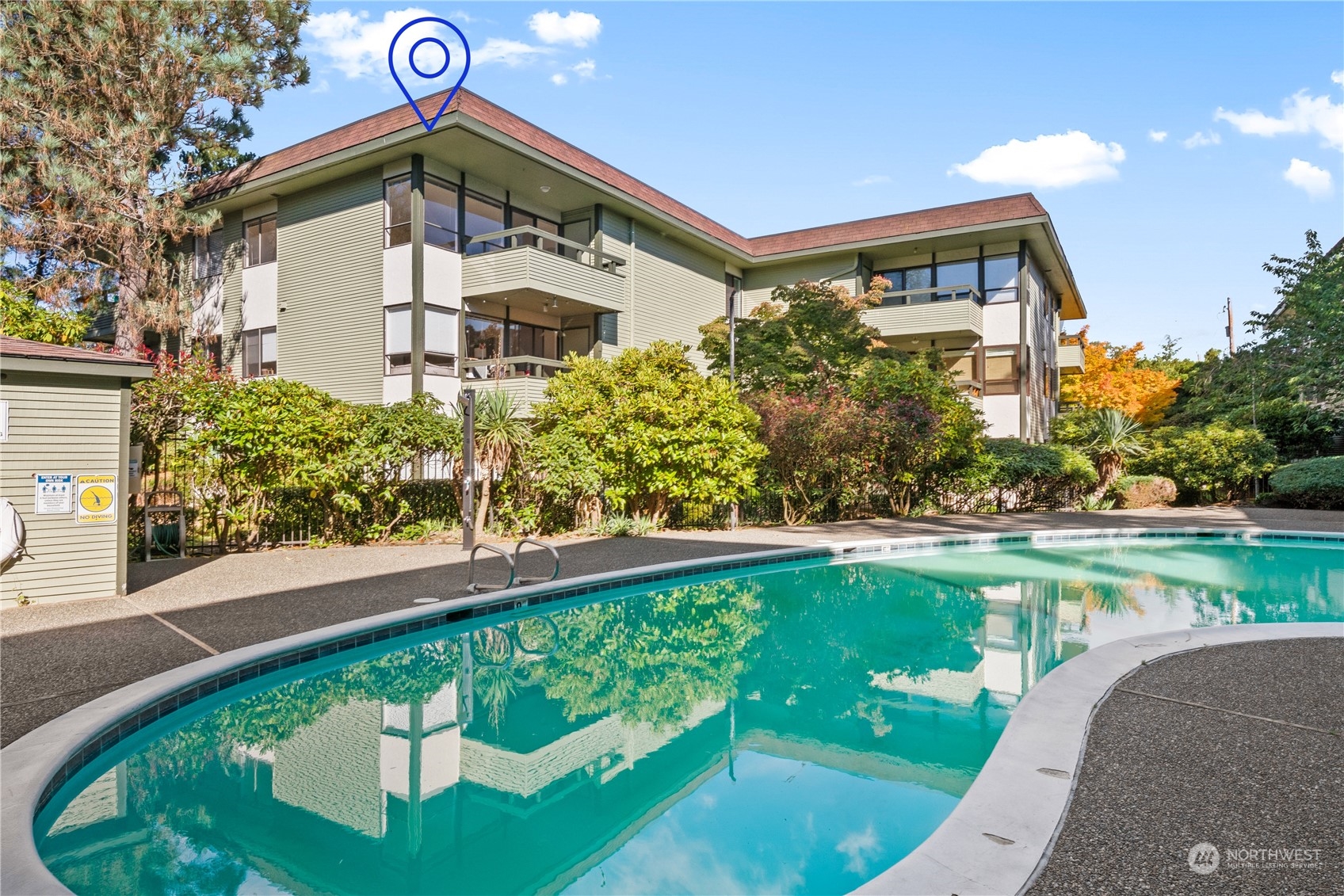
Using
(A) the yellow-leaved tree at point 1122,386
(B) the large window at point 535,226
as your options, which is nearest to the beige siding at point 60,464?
(B) the large window at point 535,226

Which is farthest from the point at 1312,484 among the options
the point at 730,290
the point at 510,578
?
the point at 510,578

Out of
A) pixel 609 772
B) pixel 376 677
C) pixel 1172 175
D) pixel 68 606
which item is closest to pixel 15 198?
pixel 68 606

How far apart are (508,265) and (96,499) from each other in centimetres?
999

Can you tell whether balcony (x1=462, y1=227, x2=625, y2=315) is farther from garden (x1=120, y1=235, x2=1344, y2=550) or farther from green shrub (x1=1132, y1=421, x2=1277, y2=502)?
green shrub (x1=1132, y1=421, x2=1277, y2=502)

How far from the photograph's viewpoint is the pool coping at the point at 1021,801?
2588 mm

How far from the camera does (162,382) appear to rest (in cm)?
925

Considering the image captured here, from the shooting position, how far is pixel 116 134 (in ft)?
56.3

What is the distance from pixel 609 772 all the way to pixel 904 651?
3.46 m

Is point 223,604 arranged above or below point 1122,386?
below

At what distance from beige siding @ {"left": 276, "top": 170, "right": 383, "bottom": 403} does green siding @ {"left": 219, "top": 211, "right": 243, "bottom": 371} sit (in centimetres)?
156

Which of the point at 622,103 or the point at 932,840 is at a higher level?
the point at 622,103

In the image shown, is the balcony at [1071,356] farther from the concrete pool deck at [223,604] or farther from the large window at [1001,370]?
the concrete pool deck at [223,604]

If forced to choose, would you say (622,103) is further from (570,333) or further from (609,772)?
(609,772)

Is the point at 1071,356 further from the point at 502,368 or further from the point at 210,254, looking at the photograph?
the point at 210,254
